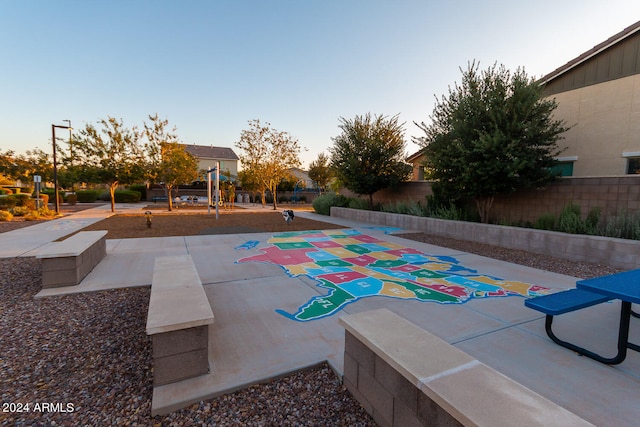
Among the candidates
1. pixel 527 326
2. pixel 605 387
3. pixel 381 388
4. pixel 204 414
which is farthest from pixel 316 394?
pixel 527 326

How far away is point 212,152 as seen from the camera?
2020 inches

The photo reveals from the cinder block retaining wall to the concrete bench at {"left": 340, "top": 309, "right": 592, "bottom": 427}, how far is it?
7168 millimetres

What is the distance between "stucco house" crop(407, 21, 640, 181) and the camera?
9.93 metres

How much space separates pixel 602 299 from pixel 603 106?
10854 millimetres

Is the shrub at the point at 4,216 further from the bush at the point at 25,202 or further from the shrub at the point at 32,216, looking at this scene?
the bush at the point at 25,202

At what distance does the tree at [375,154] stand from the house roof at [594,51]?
617 cm

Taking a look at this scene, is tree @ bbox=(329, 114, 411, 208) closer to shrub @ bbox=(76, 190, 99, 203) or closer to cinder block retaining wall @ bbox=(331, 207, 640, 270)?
cinder block retaining wall @ bbox=(331, 207, 640, 270)

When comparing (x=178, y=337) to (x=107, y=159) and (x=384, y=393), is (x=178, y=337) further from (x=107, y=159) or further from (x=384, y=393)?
(x=107, y=159)

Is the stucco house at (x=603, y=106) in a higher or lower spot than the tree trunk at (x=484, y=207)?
higher

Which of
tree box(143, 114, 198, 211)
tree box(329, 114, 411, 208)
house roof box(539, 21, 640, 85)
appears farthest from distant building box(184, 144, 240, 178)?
house roof box(539, 21, 640, 85)

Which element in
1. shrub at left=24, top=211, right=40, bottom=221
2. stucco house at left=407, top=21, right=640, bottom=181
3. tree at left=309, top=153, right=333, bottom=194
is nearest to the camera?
stucco house at left=407, top=21, right=640, bottom=181

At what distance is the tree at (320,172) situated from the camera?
35.1 metres

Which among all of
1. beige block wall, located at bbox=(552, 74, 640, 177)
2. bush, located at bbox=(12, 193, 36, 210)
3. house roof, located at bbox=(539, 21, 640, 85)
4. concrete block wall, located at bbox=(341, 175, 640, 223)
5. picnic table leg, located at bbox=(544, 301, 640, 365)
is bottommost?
picnic table leg, located at bbox=(544, 301, 640, 365)

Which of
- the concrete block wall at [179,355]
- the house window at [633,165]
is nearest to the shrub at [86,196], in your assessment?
the concrete block wall at [179,355]
